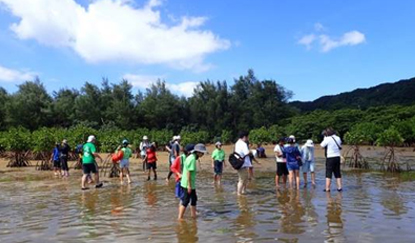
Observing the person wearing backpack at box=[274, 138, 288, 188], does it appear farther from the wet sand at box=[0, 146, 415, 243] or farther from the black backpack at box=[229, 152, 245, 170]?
the black backpack at box=[229, 152, 245, 170]

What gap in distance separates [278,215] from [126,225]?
10.7 ft

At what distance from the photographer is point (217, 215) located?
9789 millimetres

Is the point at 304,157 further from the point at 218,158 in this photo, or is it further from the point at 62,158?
the point at 62,158

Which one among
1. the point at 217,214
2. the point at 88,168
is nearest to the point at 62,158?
the point at 88,168

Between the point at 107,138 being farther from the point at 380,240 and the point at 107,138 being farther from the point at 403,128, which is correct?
the point at 380,240

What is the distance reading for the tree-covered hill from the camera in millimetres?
92338

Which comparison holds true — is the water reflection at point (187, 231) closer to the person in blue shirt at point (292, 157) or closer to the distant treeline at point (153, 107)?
the person in blue shirt at point (292, 157)

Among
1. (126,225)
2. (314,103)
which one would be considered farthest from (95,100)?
(314,103)

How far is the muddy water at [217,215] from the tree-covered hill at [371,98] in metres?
77.1

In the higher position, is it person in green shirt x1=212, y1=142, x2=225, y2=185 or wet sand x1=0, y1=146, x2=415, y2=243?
person in green shirt x1=212, y1=142, x2=225, y2=185

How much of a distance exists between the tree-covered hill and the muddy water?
253 ft

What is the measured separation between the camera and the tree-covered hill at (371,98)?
92.3m

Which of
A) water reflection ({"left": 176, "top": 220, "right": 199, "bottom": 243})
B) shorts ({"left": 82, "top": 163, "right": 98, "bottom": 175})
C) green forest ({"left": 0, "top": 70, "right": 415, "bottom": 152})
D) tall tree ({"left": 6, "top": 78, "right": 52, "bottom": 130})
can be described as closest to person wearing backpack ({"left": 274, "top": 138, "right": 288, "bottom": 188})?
water reflection ({"left": 176, "top": 220, "right": 199, "bottom": 243})

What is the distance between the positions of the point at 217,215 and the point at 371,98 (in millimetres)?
106201
